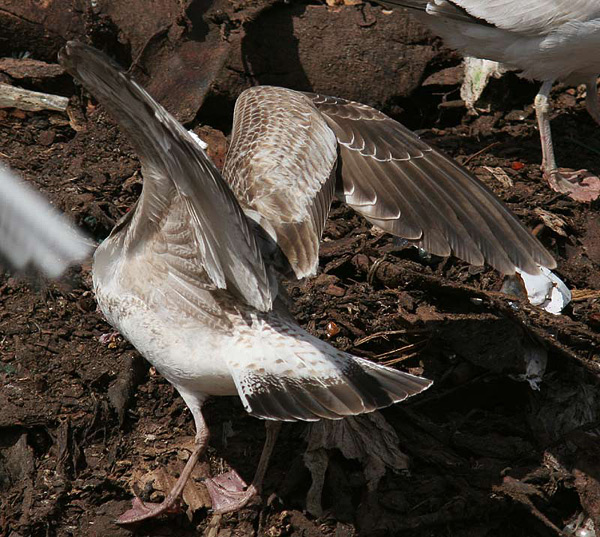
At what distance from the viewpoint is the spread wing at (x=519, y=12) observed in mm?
5496

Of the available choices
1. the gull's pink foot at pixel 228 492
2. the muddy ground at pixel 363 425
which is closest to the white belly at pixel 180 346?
the gull's pink foot at pixel 228 492

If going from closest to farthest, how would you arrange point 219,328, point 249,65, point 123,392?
point 219,328 → point 123,392 → point 249,65

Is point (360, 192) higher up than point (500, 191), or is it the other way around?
point (360, 192)

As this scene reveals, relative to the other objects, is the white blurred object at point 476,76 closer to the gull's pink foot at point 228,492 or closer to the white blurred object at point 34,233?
the white blurred object at point 34,233

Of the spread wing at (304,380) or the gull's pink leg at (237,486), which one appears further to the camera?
the gull's pink leg at (237,486)

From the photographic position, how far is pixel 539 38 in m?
5.69

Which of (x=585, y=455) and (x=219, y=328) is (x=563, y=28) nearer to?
(x=585, y=455)

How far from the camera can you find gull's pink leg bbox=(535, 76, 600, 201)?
5840mm

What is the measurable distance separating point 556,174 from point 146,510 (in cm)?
328

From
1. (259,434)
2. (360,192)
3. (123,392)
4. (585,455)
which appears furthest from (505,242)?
(123,392)

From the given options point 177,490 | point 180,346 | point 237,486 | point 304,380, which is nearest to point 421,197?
point 304,380

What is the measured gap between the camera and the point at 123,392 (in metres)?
4.67

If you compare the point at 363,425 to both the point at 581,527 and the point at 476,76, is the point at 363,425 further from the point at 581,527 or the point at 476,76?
the point at 476,76

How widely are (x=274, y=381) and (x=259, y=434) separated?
96cm
